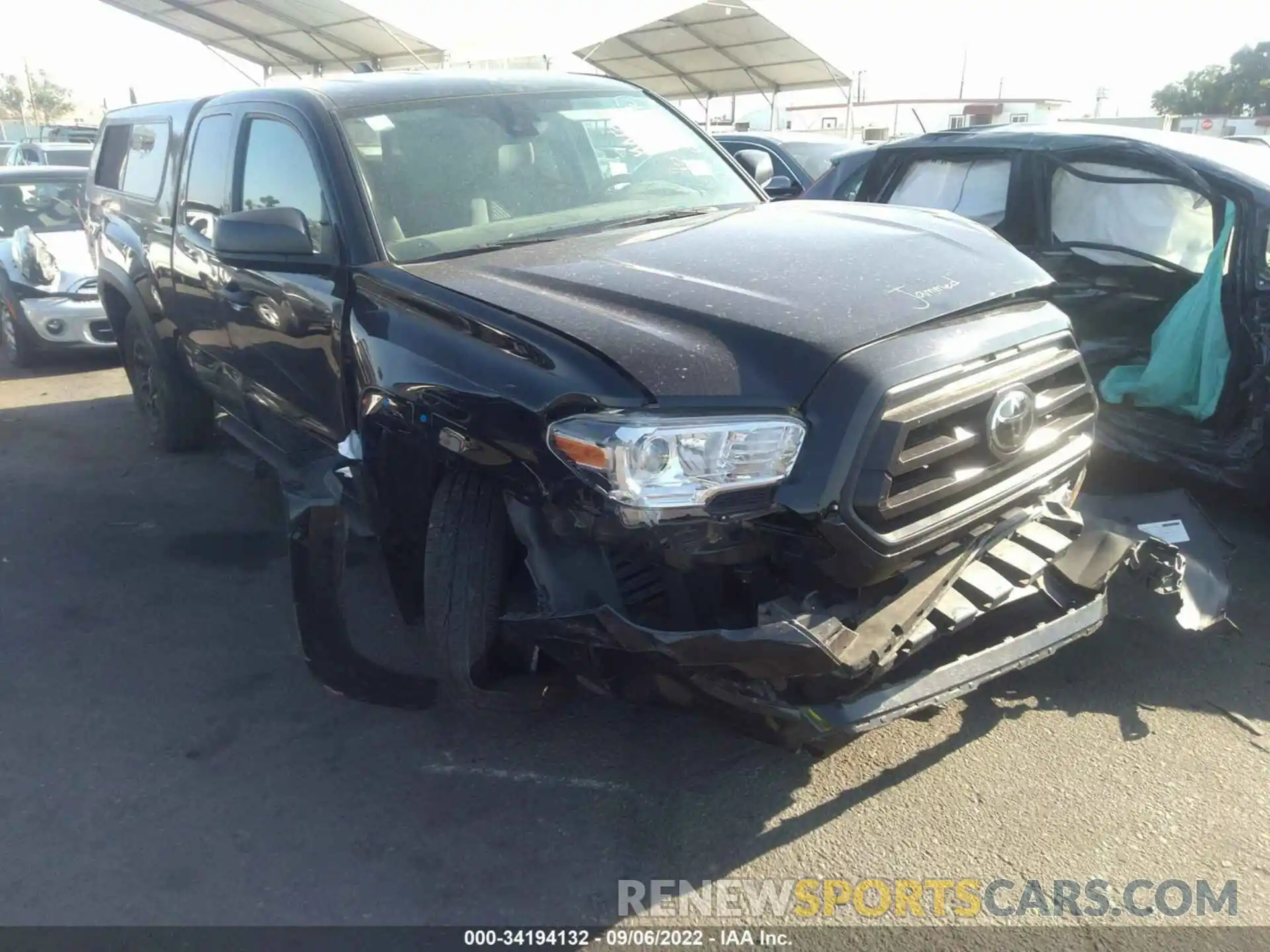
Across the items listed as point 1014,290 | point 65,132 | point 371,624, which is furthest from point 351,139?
point 65,132

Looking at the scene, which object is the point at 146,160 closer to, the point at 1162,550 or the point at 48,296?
the point at 48,296

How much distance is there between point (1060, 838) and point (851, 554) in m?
1.06

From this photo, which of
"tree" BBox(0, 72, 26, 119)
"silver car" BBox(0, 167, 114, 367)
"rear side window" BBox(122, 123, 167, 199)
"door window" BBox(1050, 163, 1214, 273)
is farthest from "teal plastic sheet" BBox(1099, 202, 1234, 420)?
"tree" BBox(0, 72, 26, 119)

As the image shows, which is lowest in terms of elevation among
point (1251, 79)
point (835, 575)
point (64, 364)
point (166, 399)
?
point (64, 364)

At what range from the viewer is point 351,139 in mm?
3434

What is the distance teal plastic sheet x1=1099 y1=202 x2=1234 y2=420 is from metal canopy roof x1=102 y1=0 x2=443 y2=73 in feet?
39.7

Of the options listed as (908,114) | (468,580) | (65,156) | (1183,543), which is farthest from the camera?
(908,114)

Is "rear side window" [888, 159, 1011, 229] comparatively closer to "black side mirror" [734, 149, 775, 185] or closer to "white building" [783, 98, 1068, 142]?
"black side mirror" [734, 149, 775, 185]

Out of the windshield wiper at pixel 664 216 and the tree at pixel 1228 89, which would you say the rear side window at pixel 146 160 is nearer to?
the windshield wiper at pixel 664 216

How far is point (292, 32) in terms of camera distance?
15859 mm

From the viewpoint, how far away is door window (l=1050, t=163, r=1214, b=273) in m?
4.81

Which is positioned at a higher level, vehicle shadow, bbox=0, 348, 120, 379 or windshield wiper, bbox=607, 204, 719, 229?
windshield wiper, bbox=607, 204, 719, 229

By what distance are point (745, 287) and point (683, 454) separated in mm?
631

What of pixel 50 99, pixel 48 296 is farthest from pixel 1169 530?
pixel 50 99
